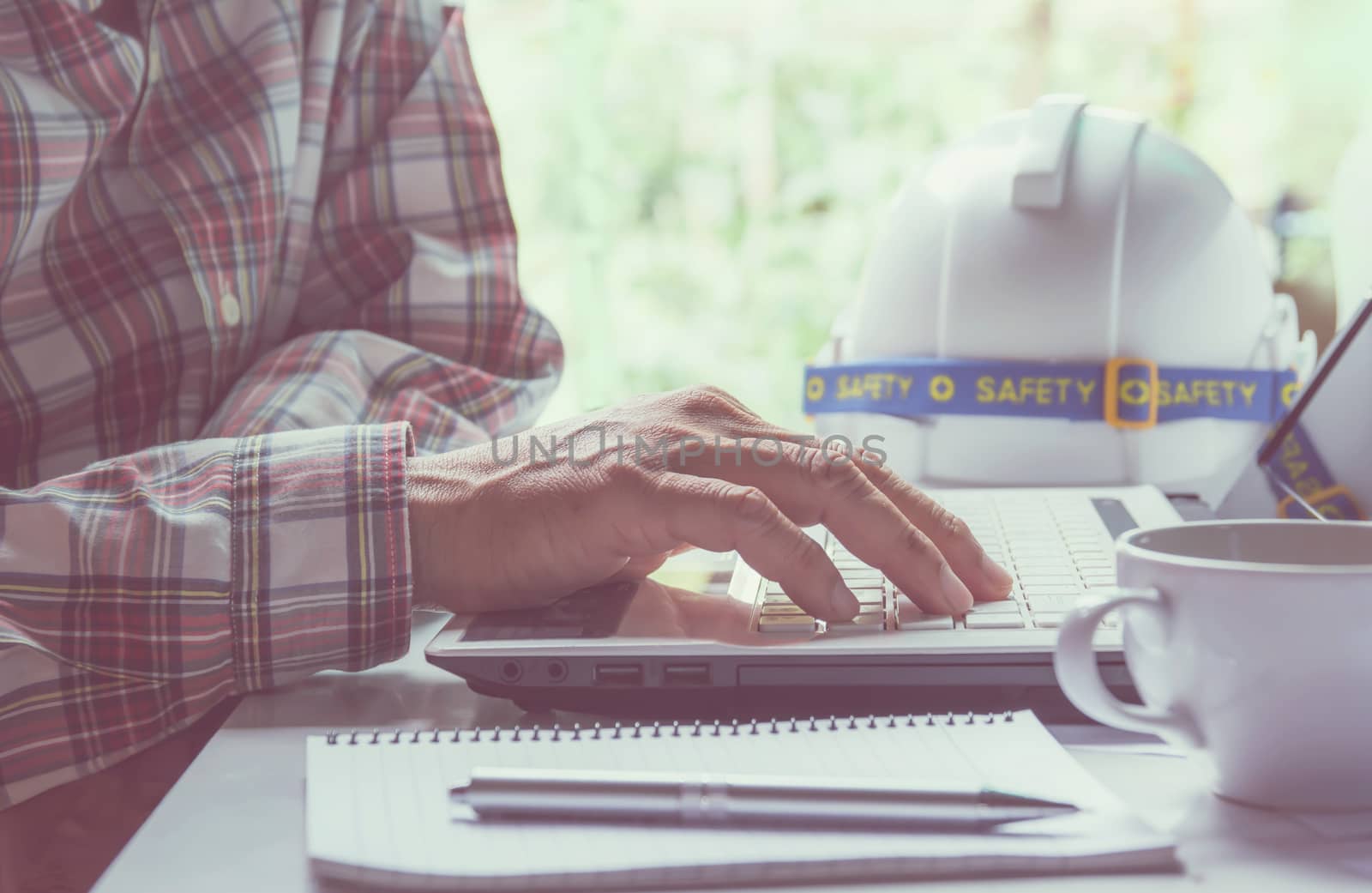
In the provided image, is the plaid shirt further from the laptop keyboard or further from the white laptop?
the laptop keyboard

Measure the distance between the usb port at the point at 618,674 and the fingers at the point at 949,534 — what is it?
0.47ft

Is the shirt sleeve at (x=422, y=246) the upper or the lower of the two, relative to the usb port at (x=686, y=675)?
upper

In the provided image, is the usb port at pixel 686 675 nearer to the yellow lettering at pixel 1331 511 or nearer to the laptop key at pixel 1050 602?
the laptop key at pixel 1050 602

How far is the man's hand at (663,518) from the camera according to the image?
43cm

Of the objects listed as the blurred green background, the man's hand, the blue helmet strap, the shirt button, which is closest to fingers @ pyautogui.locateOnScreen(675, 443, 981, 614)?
the man's hand

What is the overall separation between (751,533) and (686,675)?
64mm

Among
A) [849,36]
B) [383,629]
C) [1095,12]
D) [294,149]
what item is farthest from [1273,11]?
[383,629]

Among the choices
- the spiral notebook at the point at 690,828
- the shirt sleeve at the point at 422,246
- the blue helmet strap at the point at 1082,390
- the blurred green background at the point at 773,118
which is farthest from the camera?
the blurred green background at the point at 773,118

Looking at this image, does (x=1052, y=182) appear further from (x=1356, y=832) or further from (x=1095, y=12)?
(x=1095, y=12)

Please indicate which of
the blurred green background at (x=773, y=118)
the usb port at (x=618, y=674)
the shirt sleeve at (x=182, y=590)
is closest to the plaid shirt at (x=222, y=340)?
the shirt sleeve at (x=182, y=590)

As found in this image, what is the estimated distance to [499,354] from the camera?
2.74ft

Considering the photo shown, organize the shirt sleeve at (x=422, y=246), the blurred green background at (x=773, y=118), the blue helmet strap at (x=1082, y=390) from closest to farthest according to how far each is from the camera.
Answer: the blue helmet strap at (x=1082, y=390), the shirt sleeve at (x=422, y=246), the blurred green background at (x=773, y=118)

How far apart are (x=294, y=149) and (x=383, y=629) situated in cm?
44

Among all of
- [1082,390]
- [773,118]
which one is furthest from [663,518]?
[773,118]
